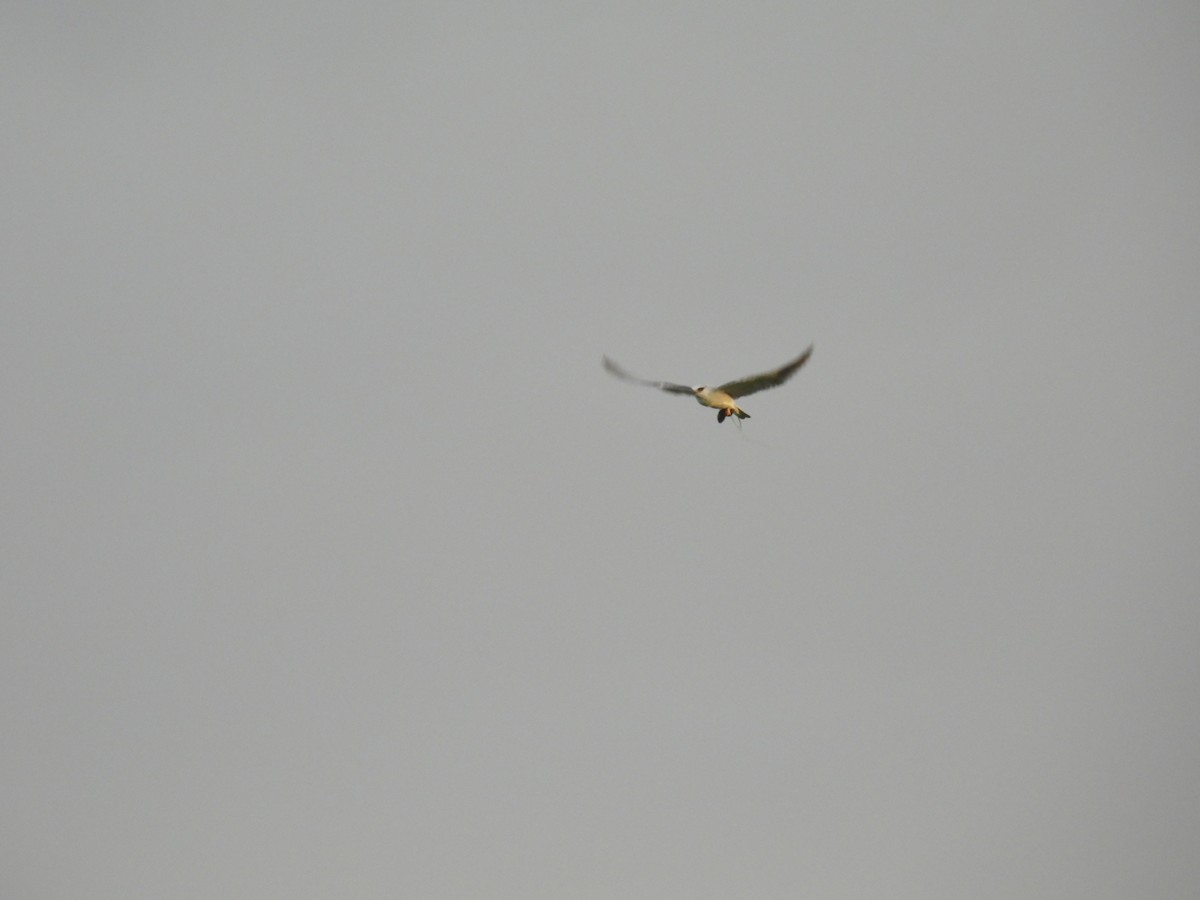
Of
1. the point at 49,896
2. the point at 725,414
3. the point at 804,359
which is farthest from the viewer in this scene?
the point at 49,896

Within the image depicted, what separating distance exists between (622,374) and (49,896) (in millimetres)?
165848

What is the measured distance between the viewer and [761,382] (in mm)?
50031

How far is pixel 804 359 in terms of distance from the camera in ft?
156

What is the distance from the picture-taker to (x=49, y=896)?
195250mm

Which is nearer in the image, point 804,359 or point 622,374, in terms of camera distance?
point 804,359

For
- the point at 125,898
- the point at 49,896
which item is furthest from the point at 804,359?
the point at 49,896

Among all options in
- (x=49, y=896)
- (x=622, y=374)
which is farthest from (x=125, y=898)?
(x=622, y=374)

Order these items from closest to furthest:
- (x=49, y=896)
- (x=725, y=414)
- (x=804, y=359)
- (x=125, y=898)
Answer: (x=804, y=359) < (x=725, y=414) < (x=125, y=898) < (x=49, y=896)

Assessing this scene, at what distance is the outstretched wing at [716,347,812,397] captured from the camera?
4881 centimetres

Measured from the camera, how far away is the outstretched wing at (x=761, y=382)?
160ft

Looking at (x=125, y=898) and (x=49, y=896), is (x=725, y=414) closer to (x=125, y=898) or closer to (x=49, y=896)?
(x=125, y=898)

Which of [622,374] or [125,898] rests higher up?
[622,374]

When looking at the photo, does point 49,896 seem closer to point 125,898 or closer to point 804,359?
point 125,898

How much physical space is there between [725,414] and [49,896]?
549 ft
